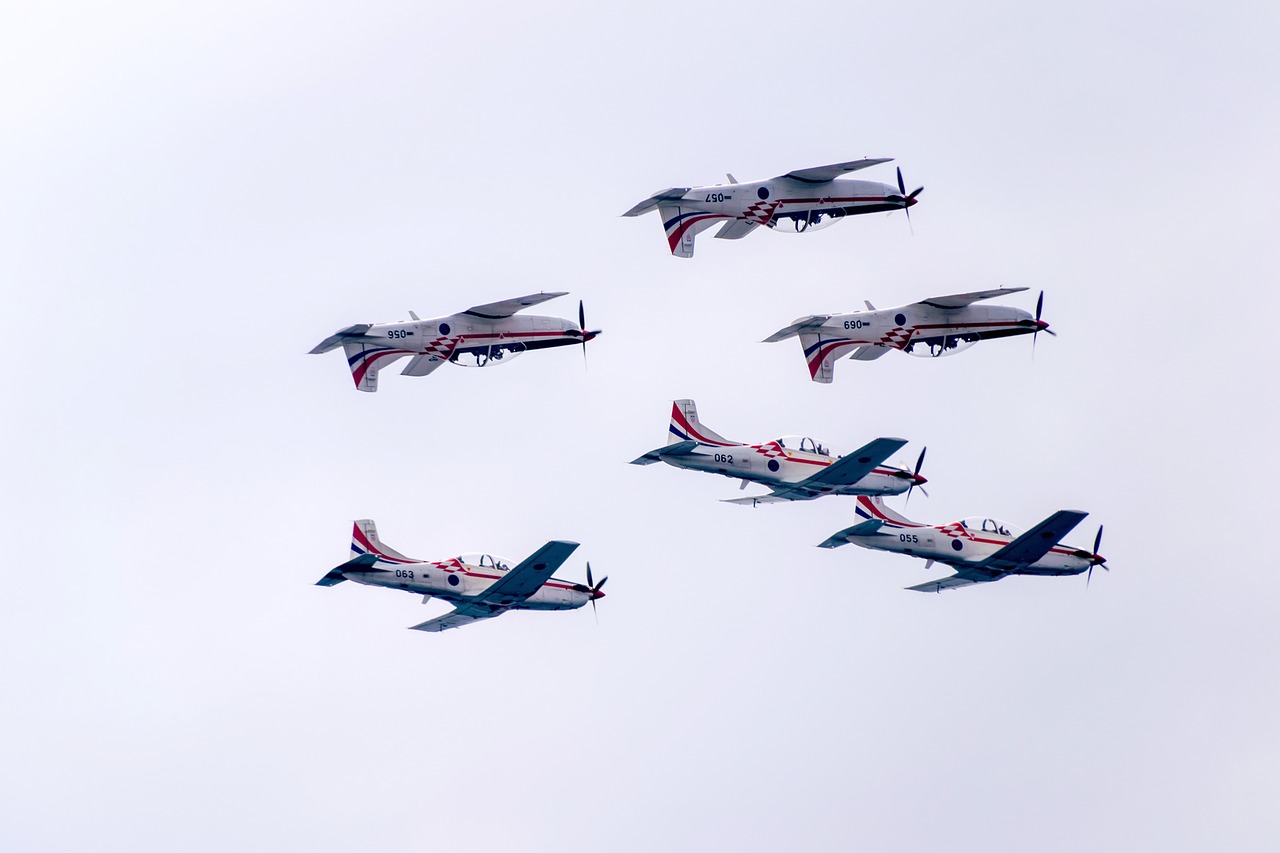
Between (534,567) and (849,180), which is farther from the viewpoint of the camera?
(849,180)

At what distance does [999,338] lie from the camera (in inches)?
4181

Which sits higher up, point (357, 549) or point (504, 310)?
point (504, 310)

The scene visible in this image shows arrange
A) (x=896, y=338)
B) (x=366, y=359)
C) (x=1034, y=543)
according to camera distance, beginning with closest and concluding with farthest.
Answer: (x=1034, y=543) → (x=366, y=359) → (x=896, y=338)

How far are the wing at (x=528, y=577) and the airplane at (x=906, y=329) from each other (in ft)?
46.3

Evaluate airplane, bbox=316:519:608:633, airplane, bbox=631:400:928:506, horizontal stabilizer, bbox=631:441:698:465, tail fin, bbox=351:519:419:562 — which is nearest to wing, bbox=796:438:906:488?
airplane, bbox=631:400:928:506

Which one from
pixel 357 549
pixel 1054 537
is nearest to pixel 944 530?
pixel 1054 537

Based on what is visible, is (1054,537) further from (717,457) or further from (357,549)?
(357,549)

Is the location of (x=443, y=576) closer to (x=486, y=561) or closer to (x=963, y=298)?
(x=486, y=561)

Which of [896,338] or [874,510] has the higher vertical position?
[896,338]

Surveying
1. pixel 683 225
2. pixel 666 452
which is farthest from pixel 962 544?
pixel 683 225

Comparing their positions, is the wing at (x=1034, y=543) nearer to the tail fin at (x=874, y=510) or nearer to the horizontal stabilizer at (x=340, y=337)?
the tail fin at (x=874, y=510)

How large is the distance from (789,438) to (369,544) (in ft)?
62.2

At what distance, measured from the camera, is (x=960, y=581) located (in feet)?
352

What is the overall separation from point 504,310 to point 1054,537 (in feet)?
85.5
